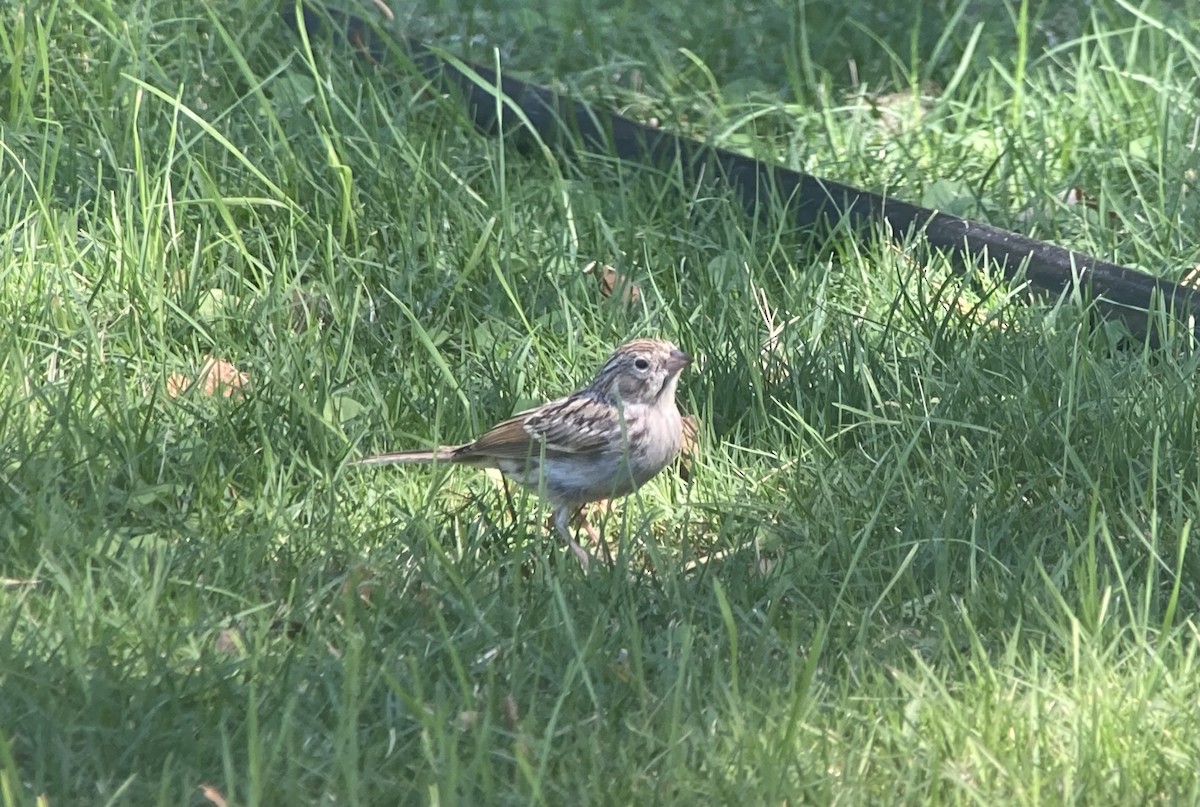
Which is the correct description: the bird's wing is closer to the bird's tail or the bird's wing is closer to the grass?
the bird's tail

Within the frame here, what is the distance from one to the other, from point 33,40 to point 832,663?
13.2ft

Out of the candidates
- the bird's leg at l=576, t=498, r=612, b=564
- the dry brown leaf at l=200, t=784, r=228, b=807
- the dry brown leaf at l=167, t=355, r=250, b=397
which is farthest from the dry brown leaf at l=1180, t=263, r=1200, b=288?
the dry brown leaf at l=200, t=784, r=228, b=807

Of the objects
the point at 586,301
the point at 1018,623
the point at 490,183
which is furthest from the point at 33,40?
the point at 1018,623

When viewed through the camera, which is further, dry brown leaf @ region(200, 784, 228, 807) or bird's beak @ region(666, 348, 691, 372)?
bird's beak @ region(666, 348, 691, 372)

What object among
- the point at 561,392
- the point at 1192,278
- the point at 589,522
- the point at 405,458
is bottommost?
the point at 589,522

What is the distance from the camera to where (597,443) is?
4793 mm

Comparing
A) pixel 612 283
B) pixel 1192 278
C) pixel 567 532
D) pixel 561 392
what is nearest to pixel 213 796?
pixel 567 532

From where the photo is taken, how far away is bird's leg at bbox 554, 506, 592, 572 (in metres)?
4.35

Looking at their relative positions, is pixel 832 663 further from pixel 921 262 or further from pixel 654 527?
pixel 921 262

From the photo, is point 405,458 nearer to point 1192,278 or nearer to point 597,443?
point 597,443

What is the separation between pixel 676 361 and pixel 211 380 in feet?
4.62

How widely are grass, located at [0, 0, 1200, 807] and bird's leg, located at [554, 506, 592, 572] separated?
8cm

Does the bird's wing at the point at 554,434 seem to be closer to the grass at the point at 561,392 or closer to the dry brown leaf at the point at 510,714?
the grass at the point at 561,392

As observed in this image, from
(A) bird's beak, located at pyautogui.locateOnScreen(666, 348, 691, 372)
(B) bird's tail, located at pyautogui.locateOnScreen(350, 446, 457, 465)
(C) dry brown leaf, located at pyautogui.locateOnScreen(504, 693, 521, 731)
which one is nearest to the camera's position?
(C) dry brown leaf, located at pyautogui.locateOnScreen(504, 693, 521, 731)
